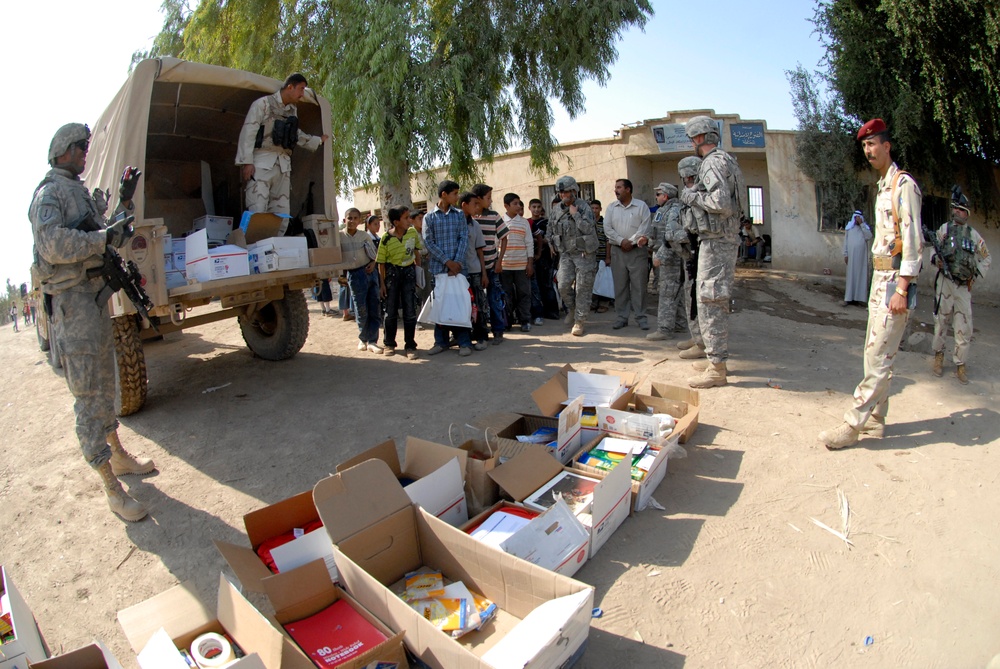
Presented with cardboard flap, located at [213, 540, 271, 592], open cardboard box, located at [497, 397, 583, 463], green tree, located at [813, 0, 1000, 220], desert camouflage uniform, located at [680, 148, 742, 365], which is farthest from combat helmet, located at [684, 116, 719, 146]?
green tree, located at [813, 0, 1000, 220]

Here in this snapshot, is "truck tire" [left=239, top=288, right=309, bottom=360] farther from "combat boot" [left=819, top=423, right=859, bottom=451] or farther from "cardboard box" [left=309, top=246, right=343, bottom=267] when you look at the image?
"combat boot" [left=819, top=423, right=859, bottom=451]

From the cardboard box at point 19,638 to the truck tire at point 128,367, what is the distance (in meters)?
2.82

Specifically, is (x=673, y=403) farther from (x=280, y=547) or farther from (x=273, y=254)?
(x=273, y=254)

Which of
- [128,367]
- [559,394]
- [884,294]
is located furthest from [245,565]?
[884,294]

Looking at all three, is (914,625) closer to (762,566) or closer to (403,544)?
(762,566)

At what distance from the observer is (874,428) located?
4.23 meters

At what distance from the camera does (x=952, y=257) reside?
5684 mm

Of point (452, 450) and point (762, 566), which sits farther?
point (452, 450)

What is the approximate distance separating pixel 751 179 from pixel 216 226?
1507 centimetres

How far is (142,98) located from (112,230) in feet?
5.21

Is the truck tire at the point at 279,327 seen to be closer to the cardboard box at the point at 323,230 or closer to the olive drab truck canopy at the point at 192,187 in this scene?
the olive drab truck canopy at the point at 192,187

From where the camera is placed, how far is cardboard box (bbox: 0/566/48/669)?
2049 mm

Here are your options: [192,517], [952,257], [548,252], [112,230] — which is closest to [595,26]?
[548,252]

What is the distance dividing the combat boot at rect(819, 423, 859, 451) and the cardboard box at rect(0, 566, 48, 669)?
13.7 feet
